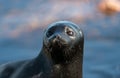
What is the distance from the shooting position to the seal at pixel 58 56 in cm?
504

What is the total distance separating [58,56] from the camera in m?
5.07

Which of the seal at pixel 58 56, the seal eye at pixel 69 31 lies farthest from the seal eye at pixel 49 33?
the seal eye at pixel 69 31

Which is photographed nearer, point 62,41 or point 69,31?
point 62,41

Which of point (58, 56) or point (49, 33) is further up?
point (49, 33)

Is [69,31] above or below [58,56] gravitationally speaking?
above

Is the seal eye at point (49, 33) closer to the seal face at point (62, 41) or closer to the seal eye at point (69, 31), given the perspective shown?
the seal face at point (62, 41)

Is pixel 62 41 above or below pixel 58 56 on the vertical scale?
above

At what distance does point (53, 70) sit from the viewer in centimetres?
517

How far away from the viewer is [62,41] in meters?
4.99

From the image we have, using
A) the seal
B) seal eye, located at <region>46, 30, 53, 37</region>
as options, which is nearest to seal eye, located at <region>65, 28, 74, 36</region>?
the seal

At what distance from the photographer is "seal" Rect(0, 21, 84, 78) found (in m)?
5.04

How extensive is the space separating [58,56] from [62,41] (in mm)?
131

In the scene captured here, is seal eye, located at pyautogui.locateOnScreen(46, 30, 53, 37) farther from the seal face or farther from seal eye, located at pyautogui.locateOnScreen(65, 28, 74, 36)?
seal eye, located at pyautogui.locateOnScreen(65, 28, 74, 36)

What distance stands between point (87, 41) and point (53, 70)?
115 inches
